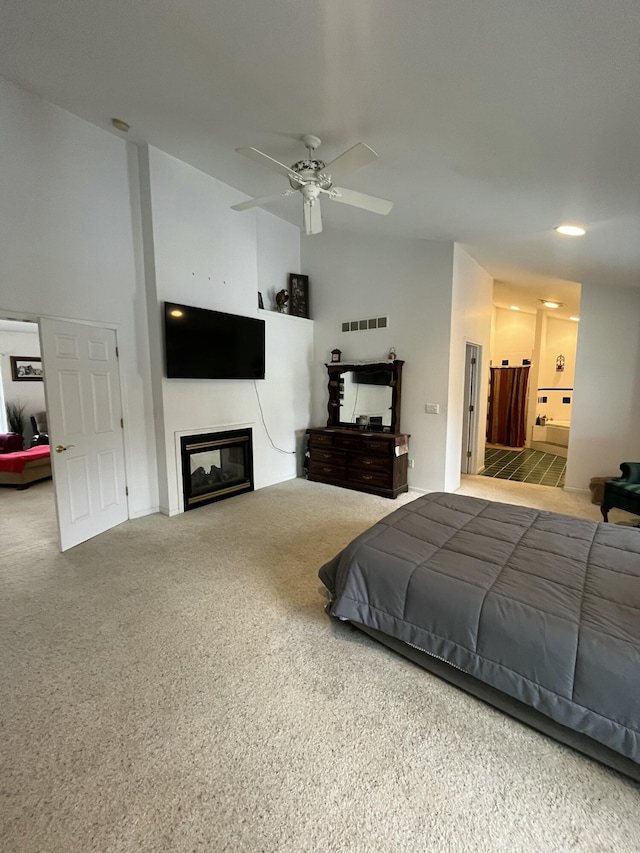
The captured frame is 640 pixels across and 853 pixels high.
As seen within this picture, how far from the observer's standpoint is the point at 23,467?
5098mm

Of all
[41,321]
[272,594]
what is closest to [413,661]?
[272,594]

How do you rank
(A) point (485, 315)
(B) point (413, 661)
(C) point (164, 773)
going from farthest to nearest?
1. (A) point (485, 315)
2. (B) point (413, 661)
3. (C) point (164, 773)

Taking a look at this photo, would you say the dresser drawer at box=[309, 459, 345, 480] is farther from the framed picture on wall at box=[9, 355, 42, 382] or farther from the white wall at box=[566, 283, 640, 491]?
the framed picture on wall at box=[9, 355, 42, 382]

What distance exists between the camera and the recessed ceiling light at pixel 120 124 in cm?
320

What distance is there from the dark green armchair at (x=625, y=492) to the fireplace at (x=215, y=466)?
406cm

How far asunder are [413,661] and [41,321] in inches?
146

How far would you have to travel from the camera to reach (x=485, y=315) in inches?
222

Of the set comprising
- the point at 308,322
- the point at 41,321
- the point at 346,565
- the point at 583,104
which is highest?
the point at 583,104

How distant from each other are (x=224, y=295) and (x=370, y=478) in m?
2.94

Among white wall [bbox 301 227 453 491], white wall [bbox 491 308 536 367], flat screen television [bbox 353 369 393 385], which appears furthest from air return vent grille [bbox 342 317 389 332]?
white wall [bbox 491 308 536 367]

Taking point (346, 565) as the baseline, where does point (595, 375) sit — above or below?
above

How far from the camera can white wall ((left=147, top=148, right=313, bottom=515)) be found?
3877mm

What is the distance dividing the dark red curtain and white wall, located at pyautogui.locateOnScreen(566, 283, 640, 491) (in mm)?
3285

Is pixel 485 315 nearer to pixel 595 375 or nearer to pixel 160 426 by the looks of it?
pixel 595 375
